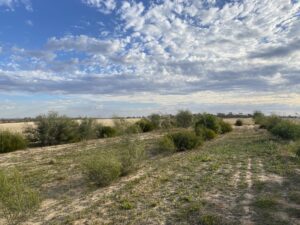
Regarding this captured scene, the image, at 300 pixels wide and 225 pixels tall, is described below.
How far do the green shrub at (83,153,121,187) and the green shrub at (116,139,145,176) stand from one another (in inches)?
59.2

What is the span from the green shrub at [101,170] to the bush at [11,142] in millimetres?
A: 14537

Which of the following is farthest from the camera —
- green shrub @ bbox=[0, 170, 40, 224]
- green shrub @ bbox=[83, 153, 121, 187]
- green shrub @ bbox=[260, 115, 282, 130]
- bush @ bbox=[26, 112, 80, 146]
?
green shrub @ bbox=[260, 115, 282, 130]

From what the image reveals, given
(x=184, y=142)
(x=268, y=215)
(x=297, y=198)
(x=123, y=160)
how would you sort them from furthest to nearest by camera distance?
(x=184, y=142), (x=123, y=160), (x=297, y=198), (x=268, y=215)

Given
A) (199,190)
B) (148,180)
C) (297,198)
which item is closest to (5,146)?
(148,180)

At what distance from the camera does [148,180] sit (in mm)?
12625

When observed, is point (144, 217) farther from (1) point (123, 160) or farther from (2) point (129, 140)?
(2) point (129, 140)

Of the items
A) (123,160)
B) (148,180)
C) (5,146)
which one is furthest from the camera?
(5,146)

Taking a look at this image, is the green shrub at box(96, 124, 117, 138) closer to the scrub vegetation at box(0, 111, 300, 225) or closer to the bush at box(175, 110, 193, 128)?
the bush at box(175, 110, 193, 128)

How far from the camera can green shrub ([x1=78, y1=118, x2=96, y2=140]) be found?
3338 centimetres

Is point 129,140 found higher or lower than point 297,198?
higher

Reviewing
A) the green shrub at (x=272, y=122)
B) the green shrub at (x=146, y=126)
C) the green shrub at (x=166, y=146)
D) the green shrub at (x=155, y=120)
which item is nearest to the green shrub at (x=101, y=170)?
the green shrub at (x=166, y=146)

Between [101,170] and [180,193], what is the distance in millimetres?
3176

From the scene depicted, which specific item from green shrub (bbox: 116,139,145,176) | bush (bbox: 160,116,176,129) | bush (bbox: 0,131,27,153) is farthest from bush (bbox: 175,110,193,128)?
green shrub (bbox: 116,139,145,176)

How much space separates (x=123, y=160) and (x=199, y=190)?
4722mm
